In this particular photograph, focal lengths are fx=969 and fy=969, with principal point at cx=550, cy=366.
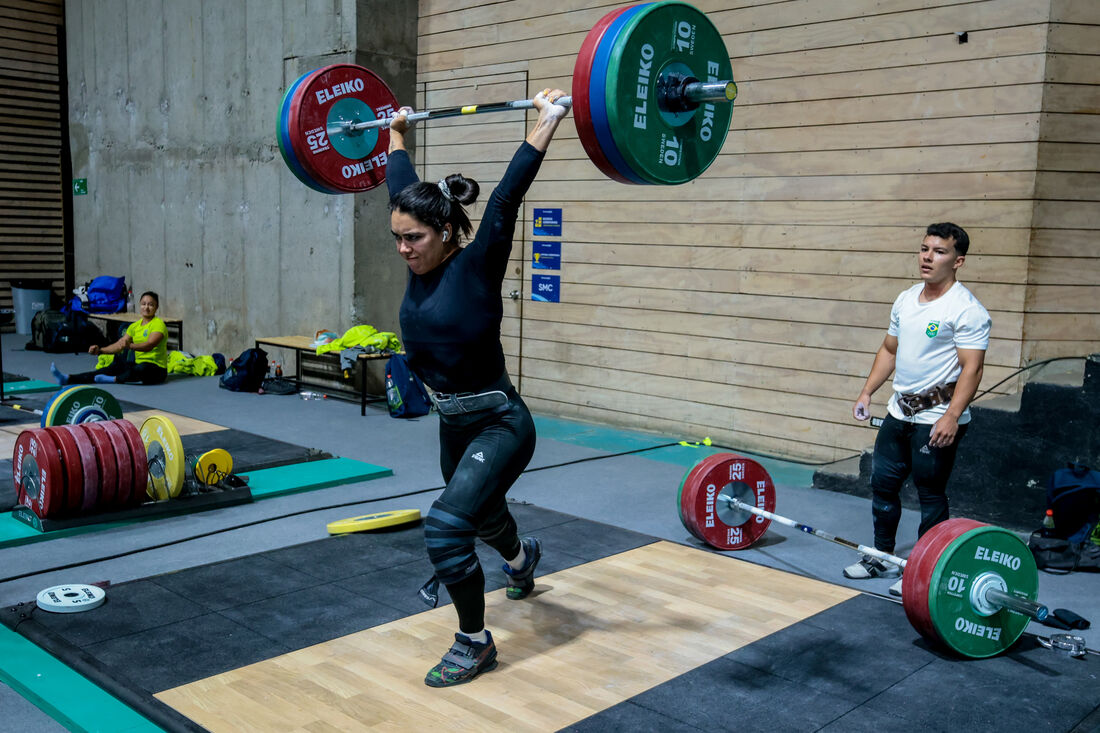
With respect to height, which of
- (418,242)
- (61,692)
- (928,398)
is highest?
(418,242)

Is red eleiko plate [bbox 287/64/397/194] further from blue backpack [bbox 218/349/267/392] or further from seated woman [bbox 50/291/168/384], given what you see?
seated woman [bbox 50/291/168/384]

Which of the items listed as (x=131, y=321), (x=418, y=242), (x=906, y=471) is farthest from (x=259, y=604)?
(x=131, y=321)

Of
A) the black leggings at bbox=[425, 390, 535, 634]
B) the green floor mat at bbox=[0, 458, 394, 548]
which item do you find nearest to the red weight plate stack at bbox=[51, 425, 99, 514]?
the green floor mat at bbox=[0, 458, 394, 548]

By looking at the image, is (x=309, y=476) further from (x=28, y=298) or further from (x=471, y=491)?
(x=28, y=298)

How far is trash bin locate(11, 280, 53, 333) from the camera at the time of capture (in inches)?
421

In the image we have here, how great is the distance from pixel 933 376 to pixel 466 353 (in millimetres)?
1813

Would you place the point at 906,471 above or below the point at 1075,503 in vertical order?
above

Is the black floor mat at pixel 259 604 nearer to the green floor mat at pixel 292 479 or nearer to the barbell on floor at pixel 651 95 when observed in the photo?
the green floor mat at pixel 292 479

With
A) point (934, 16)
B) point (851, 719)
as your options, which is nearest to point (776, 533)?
point (851, 719)

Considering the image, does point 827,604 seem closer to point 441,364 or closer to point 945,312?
point 945,312

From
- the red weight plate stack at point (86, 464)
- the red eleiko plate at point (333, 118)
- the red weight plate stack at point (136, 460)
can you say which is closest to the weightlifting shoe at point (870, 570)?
the red eleiko plate at point (333, 118)

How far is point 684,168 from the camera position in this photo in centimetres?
298

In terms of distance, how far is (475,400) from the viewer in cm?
269

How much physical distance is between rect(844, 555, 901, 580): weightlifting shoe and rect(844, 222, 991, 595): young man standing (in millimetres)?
115
